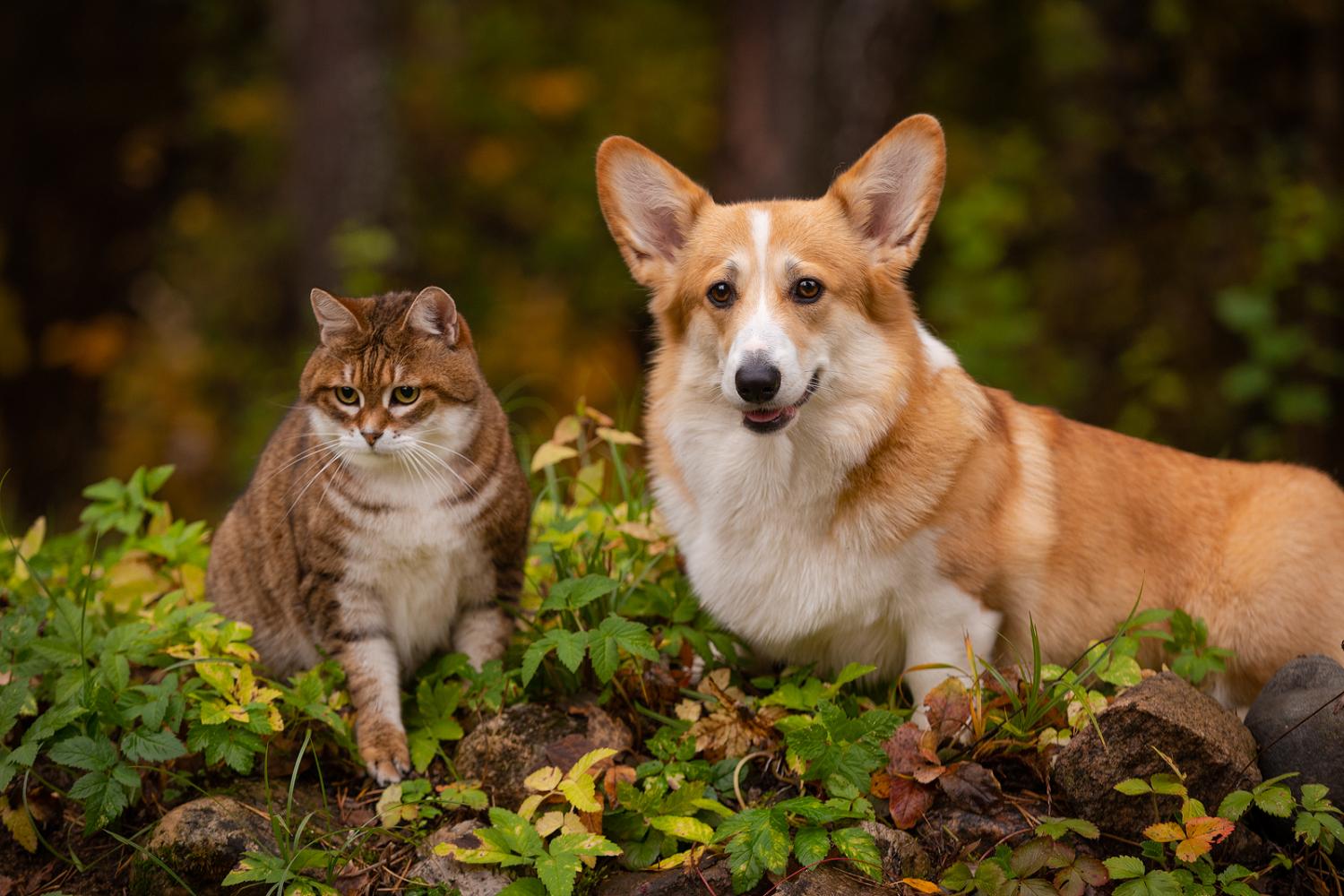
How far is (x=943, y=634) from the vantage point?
3346 millimetres

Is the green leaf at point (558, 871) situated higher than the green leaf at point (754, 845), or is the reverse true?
the green leaf at point (754, 845)

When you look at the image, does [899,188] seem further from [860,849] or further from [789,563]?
[860,849]

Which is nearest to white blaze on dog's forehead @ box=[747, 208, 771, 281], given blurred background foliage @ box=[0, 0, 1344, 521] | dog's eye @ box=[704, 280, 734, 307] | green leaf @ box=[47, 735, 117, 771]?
dog's eye @ box=[704, 280, 734, 307]

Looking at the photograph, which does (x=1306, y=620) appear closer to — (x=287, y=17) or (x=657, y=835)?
(x=657, y=835)

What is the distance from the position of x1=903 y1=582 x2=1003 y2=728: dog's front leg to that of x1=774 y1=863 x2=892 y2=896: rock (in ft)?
1.71

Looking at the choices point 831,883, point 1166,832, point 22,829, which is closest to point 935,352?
point 1166,832

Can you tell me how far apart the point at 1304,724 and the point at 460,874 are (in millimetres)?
2260

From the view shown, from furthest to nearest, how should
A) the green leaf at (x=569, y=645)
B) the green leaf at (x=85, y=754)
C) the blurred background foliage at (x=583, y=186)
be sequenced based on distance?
the blurred background foliage at (x=583, y=186), the green leaf at (x=569, y=645), the green leaf at (x=85, y=754)

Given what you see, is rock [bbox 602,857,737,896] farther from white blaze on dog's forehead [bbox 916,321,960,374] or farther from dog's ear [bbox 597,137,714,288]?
dog's ear [bbox 597,137,714,288]

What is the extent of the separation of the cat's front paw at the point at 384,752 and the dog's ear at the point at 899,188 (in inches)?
77.2

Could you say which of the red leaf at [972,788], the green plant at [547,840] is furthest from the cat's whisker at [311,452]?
the red leaf at [972,788]

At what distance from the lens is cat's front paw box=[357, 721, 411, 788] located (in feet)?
10.9

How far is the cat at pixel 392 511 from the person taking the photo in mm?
3359

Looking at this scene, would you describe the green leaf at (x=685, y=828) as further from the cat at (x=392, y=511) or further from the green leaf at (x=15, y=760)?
the green leaf at (x=15, y=760)
